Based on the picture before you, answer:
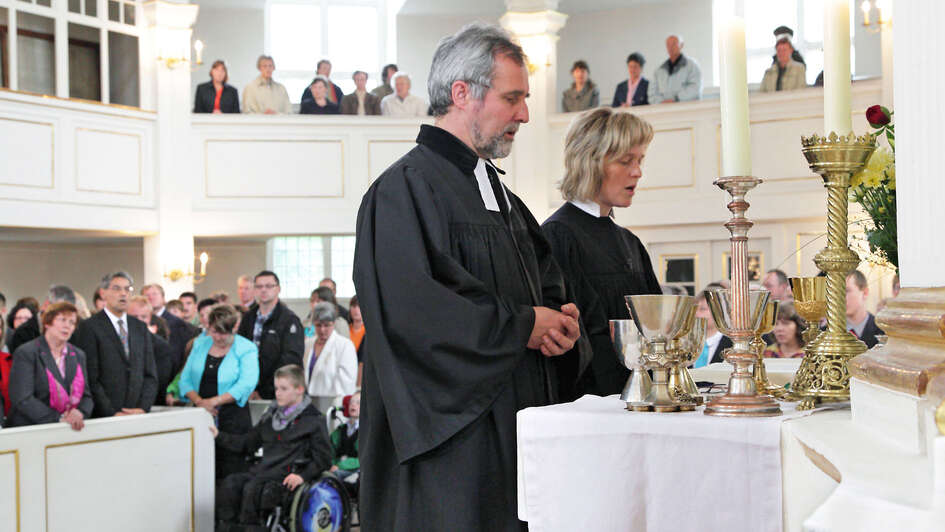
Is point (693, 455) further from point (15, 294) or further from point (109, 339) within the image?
point (15, 294)

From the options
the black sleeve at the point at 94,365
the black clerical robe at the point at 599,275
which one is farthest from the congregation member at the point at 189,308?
the black clerical robe at the point at 599,275

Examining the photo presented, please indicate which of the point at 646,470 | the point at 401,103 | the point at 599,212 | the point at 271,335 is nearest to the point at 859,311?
the point at 599,212

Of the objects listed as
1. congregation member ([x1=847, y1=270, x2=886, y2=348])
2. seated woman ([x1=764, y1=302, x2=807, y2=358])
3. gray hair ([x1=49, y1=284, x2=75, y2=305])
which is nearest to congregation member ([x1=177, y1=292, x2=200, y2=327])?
gray hair ([x1=49, y1=284, x2=75, y2=305])

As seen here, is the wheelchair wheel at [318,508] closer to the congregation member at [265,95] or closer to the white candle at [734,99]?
the white candle at [734,99]

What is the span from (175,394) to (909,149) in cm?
716

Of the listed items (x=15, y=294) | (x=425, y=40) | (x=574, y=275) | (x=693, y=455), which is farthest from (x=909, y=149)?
(x=15, y=294)

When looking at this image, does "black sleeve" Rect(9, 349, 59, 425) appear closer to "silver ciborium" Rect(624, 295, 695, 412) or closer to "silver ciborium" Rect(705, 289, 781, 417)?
"silver ciborium" Rect(624, 295, 695, 412)

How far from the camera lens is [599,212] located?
3.19m

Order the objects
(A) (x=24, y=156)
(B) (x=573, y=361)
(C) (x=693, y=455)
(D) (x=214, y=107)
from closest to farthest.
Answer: (C) (x=693, y=455), (B) (x=573, y=361), (A) (x=24, y=156), (D) (x=214, y=107)

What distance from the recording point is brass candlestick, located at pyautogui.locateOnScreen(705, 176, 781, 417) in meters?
1.61

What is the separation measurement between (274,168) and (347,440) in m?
6.73

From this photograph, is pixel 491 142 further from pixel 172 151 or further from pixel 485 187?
pixel 172 151

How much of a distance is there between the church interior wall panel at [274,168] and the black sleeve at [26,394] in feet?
23.8

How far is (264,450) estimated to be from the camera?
6504 millimetres
